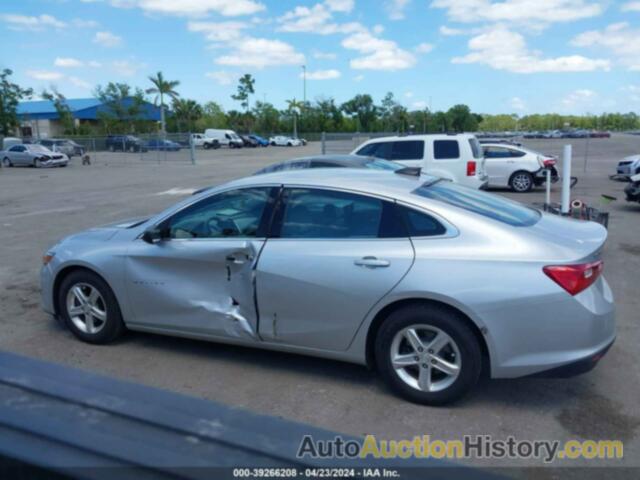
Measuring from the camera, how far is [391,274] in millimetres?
3799

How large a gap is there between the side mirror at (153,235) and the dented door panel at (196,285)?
43 millimetres

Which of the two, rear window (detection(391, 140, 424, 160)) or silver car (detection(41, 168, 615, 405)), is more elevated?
rear window (detection(391, 140, 424, 160))

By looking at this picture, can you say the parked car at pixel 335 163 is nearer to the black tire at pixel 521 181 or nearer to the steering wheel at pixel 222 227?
the steering wheel at pixel 222 227

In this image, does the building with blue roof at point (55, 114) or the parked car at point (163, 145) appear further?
the building with blue roof at point (55, 114)

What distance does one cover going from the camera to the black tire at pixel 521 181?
16797 mm

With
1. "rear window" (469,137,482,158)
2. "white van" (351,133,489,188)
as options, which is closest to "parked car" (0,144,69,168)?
"white van" (351,133,489,188)

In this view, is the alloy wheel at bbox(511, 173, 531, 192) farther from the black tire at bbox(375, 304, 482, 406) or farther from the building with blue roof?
the building with blue roof

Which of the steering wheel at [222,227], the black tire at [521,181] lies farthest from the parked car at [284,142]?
the steering wheel at [222,227]

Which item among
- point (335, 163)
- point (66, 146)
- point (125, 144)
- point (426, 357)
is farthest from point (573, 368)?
point (66, 146)

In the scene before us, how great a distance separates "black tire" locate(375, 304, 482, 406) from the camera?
12.1 feet

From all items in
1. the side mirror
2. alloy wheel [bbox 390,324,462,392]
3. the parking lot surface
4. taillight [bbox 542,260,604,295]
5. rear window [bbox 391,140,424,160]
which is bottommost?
the parking lot surface

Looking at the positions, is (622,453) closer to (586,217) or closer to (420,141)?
(586,217)

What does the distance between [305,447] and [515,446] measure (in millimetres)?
2675

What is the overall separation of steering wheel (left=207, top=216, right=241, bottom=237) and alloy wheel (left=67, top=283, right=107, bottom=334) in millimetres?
1214
